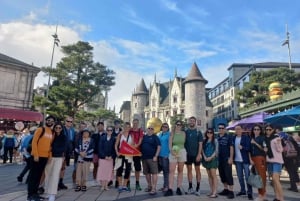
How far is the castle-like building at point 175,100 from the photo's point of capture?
212 feet

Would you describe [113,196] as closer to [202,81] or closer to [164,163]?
[164,163]

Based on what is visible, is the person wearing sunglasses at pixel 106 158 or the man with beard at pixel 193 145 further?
the person wearing sunglasses at pixel 106 158

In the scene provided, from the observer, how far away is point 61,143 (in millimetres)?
6418

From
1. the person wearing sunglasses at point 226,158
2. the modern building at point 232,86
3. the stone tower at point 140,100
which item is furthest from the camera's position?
the stone tower at point 140,100

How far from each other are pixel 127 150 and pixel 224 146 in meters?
2.83

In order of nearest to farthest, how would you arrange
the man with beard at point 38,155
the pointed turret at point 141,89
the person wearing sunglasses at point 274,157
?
the man with beard at point 38,155
the person wearing sunglasses at point 274,157
the pointed turret at point 141,89

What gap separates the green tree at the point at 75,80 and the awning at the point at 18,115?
59.3 inches

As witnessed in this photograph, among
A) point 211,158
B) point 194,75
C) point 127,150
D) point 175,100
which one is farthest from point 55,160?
point 175,100

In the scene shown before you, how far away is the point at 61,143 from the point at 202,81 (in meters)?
60.9

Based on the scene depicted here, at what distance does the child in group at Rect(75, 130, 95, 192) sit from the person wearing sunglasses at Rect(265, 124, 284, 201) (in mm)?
4961

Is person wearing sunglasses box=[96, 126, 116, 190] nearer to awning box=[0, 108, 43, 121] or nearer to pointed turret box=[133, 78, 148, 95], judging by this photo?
awning box=[0, 108, 43, 121]

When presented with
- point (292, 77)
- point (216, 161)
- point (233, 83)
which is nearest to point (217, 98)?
point (233, 83)

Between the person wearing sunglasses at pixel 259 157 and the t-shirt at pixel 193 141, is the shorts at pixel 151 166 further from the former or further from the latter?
the person wearing sunglasses at pixel 259 157

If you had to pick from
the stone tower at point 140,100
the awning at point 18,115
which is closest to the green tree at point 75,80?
the awning at point 18,115
